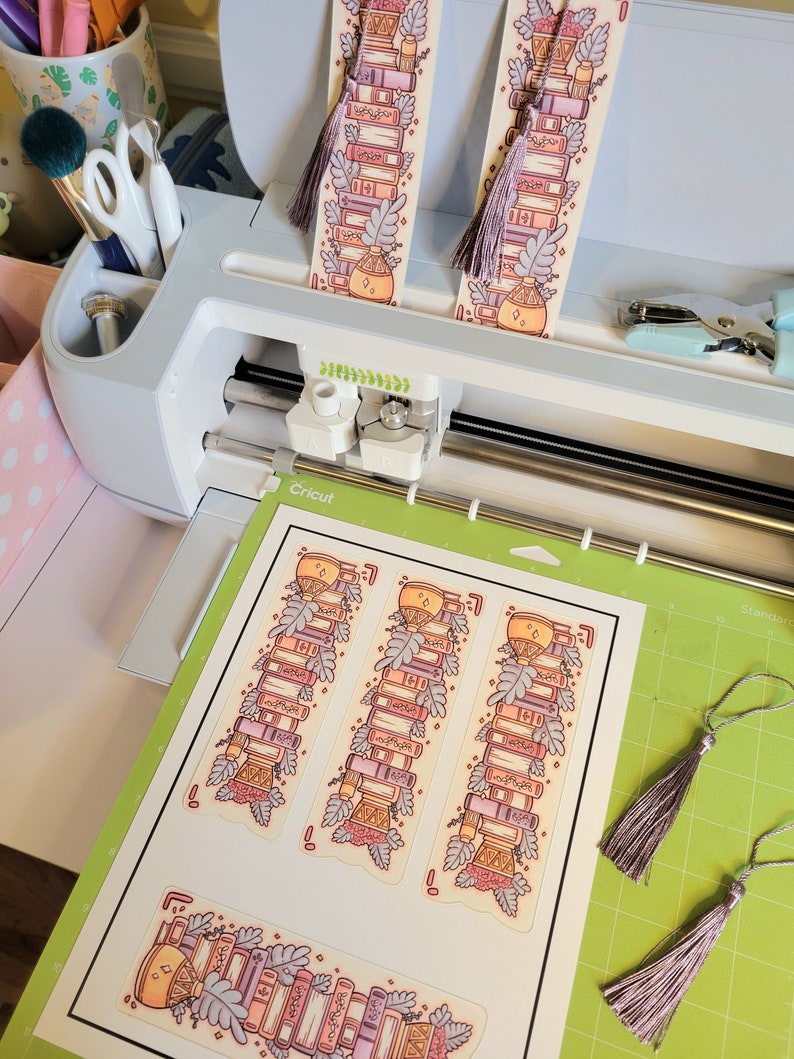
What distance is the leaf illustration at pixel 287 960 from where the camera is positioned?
61 centimetres

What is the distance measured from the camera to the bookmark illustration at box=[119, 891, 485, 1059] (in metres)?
0.59

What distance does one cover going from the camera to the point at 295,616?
0.76 metres

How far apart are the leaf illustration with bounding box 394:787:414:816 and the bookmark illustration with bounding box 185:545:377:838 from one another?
0.29ft

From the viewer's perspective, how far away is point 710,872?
25.1 inches

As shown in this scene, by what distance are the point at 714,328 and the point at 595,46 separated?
9.5 inches

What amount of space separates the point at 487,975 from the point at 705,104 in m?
0.70

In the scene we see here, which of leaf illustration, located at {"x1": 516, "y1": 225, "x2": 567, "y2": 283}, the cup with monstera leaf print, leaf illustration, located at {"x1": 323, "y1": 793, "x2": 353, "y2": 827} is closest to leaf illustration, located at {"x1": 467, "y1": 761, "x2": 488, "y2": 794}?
leaf illustration, located at {"x1": 323, "y1": 793, "x2": 353, "y2": 827}

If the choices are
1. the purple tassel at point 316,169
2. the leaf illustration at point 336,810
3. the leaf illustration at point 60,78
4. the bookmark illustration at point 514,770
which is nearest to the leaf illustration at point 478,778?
the bookmark illustration at point 514,770

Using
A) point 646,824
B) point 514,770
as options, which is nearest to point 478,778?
point 514,770

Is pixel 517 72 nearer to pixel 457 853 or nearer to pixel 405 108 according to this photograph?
pixel 405 108

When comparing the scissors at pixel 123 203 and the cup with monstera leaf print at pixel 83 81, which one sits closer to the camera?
the scissors at pixel 123 203

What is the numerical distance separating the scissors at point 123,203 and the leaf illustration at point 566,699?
556mm

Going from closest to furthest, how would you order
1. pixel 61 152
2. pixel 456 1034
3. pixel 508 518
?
1. pixel 456 1034
2. pixel 61 152
3. pixel 508 518

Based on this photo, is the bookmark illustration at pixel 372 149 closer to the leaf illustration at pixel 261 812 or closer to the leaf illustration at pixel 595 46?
the leaf illustration at pixel 595 46
